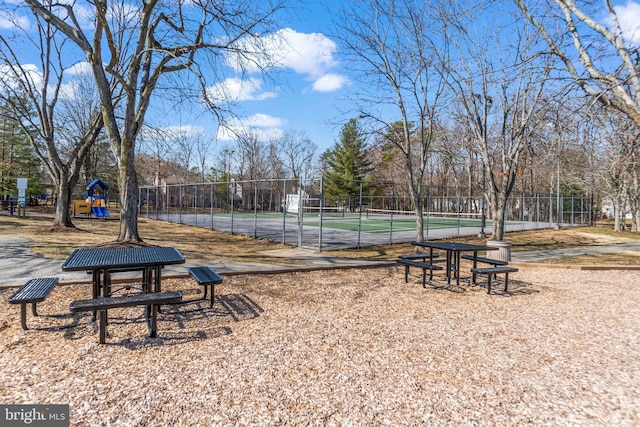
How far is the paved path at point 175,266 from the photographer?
6684 millimetres

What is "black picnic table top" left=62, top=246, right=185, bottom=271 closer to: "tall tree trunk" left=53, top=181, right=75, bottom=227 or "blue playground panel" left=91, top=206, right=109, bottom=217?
"tall tree trunk" left=53, top=181, right=75, bottom=227

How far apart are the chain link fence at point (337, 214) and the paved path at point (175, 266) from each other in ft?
6.51

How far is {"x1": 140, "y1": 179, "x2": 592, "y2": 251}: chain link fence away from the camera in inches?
600

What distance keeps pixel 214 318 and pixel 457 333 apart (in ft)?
10.5

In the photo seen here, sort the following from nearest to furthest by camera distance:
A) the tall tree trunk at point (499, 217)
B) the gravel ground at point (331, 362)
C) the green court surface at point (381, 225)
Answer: the gravel ground at point (331, 362)
the tall tree trunk at point (499, 217)
the green court surface at point (381, 225)

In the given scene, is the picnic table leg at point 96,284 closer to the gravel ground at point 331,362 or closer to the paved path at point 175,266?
the gravel ground at point 331,362

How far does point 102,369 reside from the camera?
3336 mm

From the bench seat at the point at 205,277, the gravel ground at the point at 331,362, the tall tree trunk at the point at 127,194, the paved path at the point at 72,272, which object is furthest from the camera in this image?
the tall tree trunk at the point at 127,194

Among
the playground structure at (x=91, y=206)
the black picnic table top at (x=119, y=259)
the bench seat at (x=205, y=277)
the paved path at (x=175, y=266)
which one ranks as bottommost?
the paved path at (x=175, y=266)

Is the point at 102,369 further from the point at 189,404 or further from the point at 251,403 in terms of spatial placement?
the point at 251,403

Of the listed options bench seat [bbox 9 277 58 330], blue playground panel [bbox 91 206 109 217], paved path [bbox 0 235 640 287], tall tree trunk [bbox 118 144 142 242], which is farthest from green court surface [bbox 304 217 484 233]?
bench seat [bbox 9 277 58 330]

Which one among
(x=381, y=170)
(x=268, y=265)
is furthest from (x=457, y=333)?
(x=381, y=170)

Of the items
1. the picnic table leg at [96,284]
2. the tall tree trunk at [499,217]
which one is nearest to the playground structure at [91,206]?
the picnic table leg at [96,284]

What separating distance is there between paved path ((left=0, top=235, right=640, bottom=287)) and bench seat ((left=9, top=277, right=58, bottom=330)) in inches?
67.9
